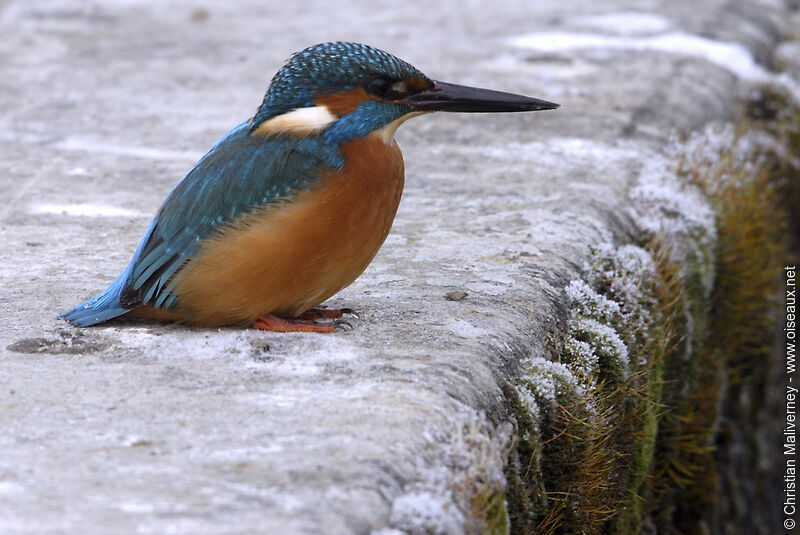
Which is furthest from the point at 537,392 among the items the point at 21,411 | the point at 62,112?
the point at 62,112

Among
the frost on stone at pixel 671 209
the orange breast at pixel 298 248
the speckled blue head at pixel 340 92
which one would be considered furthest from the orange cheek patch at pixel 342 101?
the frost on stone at pixel 671 209

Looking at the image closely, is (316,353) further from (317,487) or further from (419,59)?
(419,59)

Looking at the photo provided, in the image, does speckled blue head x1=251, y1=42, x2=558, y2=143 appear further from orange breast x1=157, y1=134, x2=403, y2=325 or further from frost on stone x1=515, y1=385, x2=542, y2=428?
frost on stone x1=515, y1=385, x2=542, y2=428

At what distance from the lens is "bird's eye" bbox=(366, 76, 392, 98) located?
287cm

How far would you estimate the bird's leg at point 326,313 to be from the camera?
2.96 metres

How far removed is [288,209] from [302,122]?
0.30 m

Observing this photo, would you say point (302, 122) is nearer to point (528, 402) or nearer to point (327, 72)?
point (327, 72)

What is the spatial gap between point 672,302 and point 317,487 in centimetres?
206

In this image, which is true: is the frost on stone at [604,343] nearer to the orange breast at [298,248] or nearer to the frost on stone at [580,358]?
the frost on stone at [580,358]

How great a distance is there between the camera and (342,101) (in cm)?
286

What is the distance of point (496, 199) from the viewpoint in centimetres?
410

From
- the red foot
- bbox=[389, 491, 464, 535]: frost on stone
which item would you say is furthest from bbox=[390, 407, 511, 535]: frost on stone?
the red foot

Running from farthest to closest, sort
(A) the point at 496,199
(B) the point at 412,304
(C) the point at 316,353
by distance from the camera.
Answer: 1. (A) the point at 496,199
2. (B) the point at 412,304
3. (C) the point at 316,353

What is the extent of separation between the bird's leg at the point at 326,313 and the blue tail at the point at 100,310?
51 cm
